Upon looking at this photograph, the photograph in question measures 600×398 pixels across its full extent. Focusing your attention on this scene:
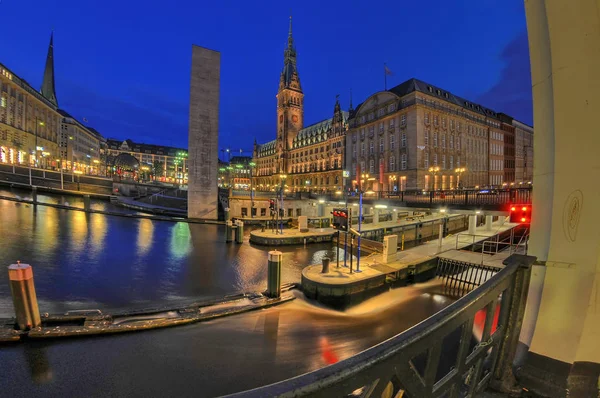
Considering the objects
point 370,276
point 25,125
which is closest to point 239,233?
point 370,276

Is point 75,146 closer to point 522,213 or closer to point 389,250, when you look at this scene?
point 389,250

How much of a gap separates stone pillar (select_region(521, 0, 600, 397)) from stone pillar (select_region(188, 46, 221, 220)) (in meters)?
33.1

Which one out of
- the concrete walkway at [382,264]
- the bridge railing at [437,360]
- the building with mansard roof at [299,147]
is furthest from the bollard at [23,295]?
the building with mansard roof at [299,147]

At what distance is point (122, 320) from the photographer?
8.26 meters

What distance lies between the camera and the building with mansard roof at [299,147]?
8612 centimetres

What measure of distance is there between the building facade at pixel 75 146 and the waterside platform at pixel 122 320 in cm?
9808

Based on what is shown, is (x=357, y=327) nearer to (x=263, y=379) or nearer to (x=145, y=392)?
(x=263, y=379)

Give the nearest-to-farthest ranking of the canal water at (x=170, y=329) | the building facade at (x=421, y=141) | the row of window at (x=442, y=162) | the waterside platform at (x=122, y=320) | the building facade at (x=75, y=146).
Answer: the canal water at (x=170, y=329) → the waterside platform at (x=122, y=320) → the building facade at (x=421, y=141) → the row of window at (x=442, y=162) → the building facade at (x=75, y=146)

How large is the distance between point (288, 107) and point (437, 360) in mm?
113818

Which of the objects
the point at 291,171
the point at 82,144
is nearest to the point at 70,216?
the point at 291,171

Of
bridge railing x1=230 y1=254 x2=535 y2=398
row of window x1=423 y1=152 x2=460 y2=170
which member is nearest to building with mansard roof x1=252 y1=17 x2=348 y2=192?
row of window x1=423 y1=152 x2=460 y2=170

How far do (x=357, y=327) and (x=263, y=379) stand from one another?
5174 millimetres

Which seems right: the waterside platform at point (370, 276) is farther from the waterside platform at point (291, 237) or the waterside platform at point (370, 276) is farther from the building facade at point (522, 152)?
the building facade at point (522, 152)

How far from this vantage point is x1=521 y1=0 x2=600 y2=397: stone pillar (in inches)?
126
